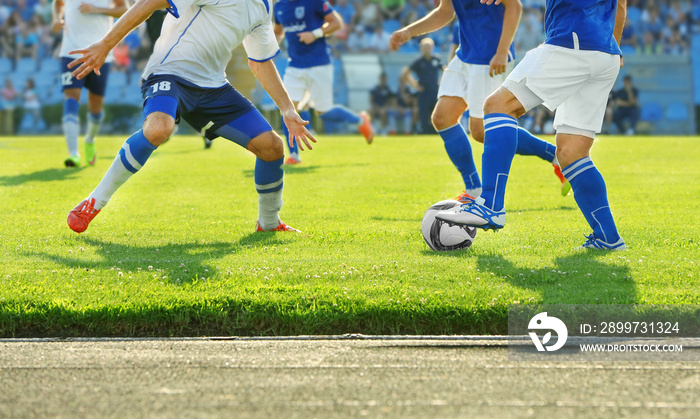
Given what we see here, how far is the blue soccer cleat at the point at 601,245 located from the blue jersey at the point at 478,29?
7.91ft

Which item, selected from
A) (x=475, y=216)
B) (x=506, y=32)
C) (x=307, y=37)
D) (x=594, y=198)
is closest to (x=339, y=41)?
(x=307, y=37)

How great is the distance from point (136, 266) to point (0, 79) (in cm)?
2360

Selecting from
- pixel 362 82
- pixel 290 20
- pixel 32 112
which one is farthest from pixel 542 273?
pixel 32 112

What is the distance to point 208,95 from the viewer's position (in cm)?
584

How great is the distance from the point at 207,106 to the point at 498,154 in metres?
2.06

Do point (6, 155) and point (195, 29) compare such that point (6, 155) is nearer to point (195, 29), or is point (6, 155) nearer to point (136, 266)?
point (195, 29)

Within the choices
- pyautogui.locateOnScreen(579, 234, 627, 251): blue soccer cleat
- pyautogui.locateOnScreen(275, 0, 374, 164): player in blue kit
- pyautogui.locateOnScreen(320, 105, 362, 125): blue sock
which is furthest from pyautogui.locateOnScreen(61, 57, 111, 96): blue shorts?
pyautogui.locateOnScreen(579, 234, 627, 251): blue soccer cleat

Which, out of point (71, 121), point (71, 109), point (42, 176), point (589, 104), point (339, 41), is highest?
point (589, 104)

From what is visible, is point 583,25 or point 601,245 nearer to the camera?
point 583,25

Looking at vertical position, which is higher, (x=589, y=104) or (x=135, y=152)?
(x=589, y=104)

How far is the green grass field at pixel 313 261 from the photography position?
3.89 meters

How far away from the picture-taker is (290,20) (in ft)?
40.7

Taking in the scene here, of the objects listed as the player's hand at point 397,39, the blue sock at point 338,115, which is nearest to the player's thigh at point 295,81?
the blue sock at point 338,115

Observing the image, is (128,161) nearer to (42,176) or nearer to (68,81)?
(42,176)
